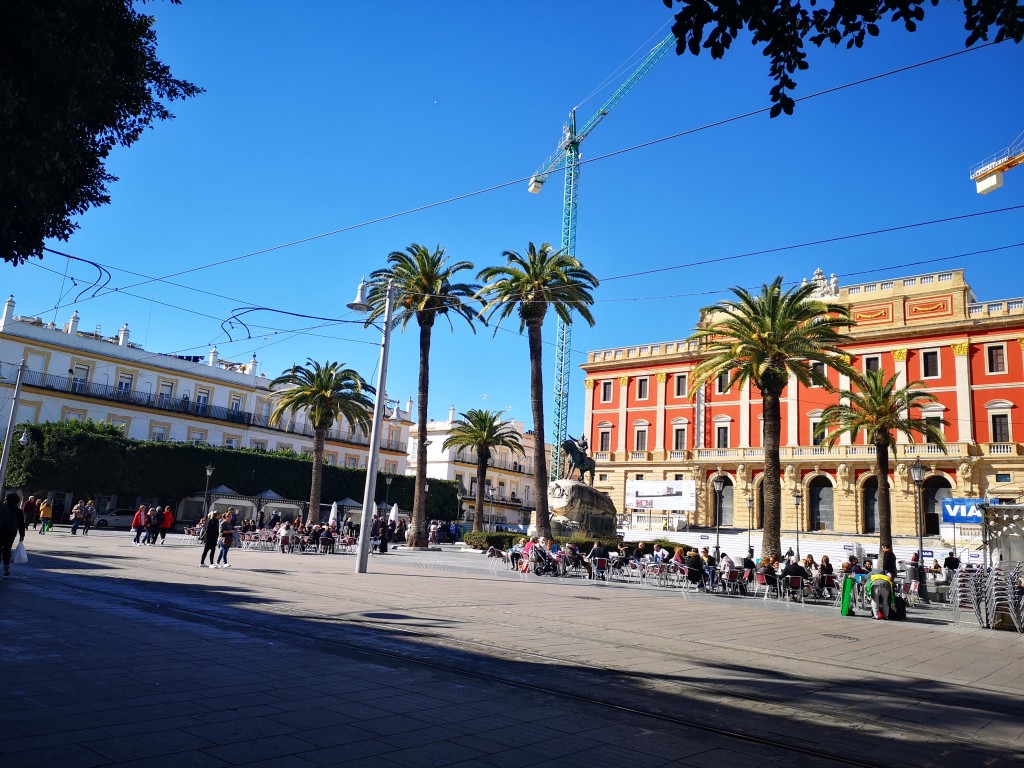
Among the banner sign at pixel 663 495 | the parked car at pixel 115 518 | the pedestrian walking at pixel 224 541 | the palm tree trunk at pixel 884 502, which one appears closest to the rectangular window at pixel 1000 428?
the banner sign at pixel 663 495

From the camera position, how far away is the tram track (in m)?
6.31

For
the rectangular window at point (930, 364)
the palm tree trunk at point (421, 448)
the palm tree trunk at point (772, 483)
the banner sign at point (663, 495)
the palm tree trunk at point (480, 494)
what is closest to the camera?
the palm tree trunk at point (772, 483)

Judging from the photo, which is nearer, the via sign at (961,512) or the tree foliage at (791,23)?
the tree foliage at (791,23)

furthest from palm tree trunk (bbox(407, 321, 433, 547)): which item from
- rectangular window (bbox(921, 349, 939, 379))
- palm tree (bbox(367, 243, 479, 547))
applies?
rectangular window (bbox(921, 349, 939, 379))

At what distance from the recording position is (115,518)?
144 feet

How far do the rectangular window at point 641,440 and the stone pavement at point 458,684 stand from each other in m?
49.0

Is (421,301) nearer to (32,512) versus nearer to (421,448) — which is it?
(421,448)

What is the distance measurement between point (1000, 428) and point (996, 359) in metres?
4.71

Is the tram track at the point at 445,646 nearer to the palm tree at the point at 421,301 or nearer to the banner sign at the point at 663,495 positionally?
the palm tree at the point at 421,301

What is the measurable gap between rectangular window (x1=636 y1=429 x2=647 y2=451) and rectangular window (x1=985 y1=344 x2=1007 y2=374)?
1026 inches

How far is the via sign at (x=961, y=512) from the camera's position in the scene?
30391 mm

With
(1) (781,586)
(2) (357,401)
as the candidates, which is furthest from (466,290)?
(1) (781,586)

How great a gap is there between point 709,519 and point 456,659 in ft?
173

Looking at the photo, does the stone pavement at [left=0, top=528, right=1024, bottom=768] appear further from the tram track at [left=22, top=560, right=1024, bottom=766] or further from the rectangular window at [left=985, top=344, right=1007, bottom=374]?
the rectangular window at [left=985, top=344, right=1007, bottom=374]
